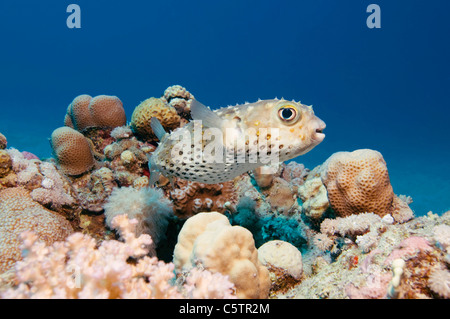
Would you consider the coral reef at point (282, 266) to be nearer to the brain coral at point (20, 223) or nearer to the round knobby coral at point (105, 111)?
the brain coral at point (20, 223)

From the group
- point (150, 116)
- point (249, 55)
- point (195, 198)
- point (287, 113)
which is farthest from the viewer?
point (249, 55)

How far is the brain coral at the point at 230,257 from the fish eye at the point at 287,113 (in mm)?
1330

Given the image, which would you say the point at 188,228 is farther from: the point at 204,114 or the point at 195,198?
the point at 195,198

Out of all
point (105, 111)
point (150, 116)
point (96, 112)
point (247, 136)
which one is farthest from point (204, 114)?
point (96, 112)

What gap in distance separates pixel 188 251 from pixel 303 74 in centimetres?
13677

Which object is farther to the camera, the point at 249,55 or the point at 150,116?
the point at 249,55

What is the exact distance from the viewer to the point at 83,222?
15.6ft

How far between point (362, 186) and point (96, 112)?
632 centimetres

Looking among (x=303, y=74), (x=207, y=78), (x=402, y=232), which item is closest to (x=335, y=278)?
(x=402, y=232)

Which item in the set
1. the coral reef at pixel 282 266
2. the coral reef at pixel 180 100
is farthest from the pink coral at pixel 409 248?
the coral reef at pixel 180 100

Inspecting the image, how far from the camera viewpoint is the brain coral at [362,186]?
3.83 metres

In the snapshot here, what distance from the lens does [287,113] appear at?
2711 mm

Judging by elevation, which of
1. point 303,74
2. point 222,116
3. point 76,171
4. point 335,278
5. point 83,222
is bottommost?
point 335,278

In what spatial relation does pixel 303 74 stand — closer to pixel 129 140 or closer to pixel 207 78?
pixel 207 78
